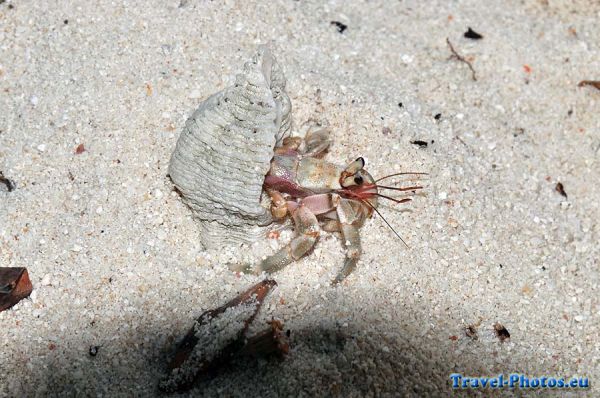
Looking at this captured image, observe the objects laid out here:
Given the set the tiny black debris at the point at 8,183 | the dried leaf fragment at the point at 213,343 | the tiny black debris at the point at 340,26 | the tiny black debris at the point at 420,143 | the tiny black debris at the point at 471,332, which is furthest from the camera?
the tiny black debris at the point at 340,26

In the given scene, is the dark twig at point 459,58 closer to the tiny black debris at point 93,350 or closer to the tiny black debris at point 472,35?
the tiny black debris at point 472,35

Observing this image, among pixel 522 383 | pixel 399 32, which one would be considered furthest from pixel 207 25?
pixel 522 383

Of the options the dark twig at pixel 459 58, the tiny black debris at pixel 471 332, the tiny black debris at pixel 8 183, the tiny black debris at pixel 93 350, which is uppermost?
the dark twig at pixel 459 58

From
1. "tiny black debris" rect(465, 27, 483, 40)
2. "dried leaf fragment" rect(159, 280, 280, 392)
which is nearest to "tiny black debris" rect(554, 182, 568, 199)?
"tiny black debris" rect(465, 27, 483, 40)

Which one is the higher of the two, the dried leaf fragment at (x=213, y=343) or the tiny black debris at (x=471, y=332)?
the dried leaf fragment at (x=213, y=343)

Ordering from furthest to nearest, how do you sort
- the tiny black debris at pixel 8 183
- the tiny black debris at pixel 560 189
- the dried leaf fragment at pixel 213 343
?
the tiny black debris at pixel 560 189
the tiny black debris at pixel 8 183
the dried leaf fragment at pixel 213 343

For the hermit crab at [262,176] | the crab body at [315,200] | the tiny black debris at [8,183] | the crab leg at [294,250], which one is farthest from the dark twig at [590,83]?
the tiny black debris at [8,183]

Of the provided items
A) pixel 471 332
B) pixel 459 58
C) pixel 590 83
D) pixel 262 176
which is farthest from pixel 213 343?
pixel 590 83
